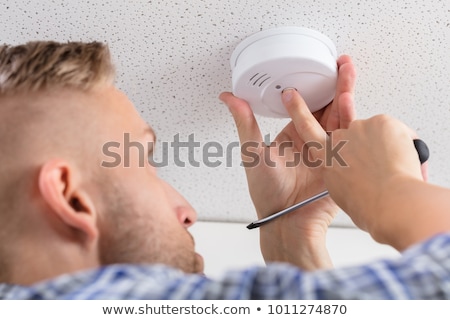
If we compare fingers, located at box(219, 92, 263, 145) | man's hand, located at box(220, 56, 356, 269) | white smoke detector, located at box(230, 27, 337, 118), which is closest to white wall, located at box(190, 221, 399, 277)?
man's hand, located at box(220, 56, 356, 269)

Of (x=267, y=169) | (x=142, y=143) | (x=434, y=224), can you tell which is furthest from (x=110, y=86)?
(x=434, y=224)

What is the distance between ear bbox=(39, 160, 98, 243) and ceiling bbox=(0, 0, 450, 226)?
0.74 feet

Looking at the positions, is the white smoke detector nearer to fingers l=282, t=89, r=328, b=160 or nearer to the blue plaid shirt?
fingers l=282, t=89, r=328, b=160

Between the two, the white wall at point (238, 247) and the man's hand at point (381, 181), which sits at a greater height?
the man's hand at point (381, 181)

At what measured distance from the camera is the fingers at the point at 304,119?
0.80 metres

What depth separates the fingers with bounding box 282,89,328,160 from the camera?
2.61ft

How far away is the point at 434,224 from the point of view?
1.83 ft

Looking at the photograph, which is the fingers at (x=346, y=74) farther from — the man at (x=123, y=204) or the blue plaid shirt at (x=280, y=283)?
the blue plaid shirt at (x=280, y=283)

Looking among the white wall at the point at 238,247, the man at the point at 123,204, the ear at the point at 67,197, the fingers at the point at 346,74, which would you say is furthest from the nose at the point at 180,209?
the white wall at the point at 238,247

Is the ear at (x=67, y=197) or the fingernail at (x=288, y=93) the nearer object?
the ear at (x=67, y=197)

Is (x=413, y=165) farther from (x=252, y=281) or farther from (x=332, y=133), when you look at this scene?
(x=252, y=281)
